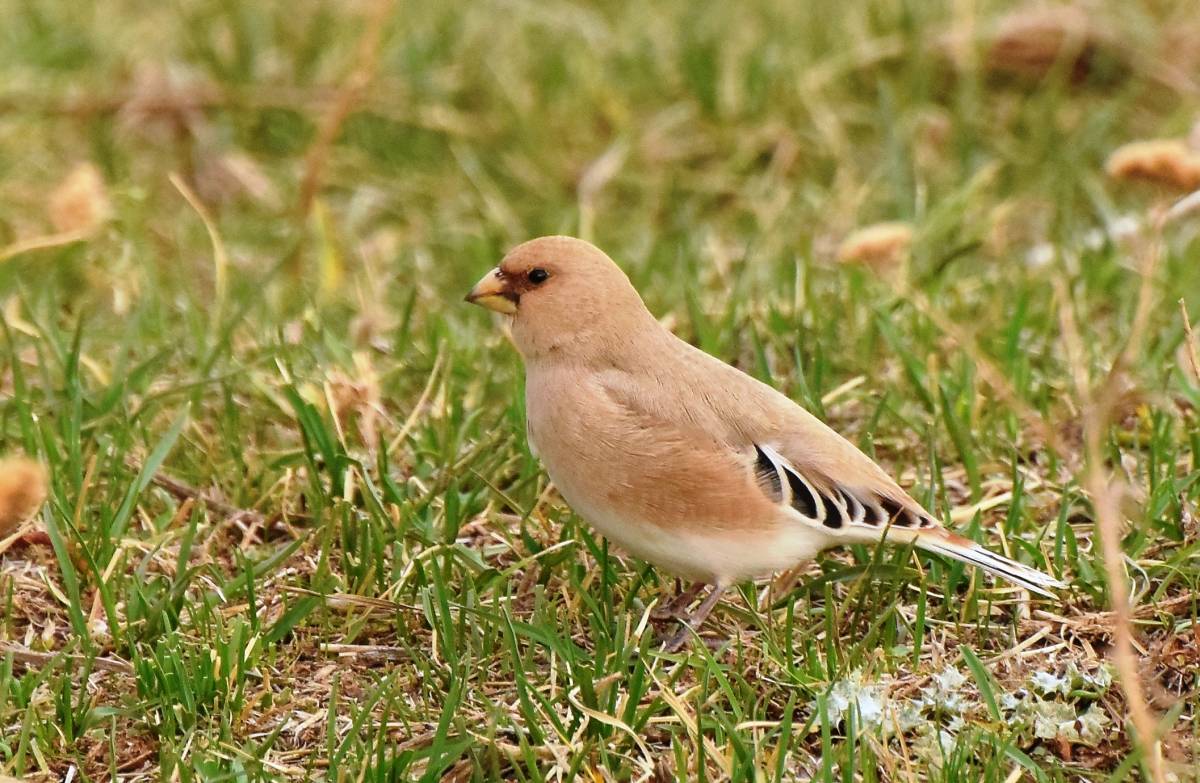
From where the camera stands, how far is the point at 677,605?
11.5 ft

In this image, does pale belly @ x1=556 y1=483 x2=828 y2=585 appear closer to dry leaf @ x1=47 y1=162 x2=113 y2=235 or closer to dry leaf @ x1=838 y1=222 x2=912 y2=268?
dry leaf @ x1=838 y1=222 x2=912 y2=268

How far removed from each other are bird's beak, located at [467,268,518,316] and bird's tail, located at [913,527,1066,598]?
103 cm

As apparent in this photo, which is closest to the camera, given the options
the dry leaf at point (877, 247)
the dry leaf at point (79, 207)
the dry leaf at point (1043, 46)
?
the dry leaf at point (877, 247)

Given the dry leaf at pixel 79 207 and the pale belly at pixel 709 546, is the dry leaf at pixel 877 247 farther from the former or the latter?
the dry leaf at pixel 79 207

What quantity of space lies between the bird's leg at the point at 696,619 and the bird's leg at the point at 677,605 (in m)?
0.05

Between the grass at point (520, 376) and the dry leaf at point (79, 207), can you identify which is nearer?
the grass at point (520, 376)

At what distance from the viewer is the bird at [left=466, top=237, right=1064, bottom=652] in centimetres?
324

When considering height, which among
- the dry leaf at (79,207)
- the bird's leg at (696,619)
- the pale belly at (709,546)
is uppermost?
the dry leaf at (79,207)

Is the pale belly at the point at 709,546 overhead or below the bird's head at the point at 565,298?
below

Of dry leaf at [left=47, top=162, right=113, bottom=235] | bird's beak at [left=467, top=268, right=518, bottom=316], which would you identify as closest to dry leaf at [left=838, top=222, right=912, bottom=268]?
bird's beak at [left=467, top=268, right=518, bottom=316]

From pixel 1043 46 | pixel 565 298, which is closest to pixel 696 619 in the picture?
pixel 565 298

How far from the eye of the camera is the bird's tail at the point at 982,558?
10.5 ft

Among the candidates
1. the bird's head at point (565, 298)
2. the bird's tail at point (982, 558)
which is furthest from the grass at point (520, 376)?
the bird's head at point (565, 298)

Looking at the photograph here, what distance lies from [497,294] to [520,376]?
1.94 feet
